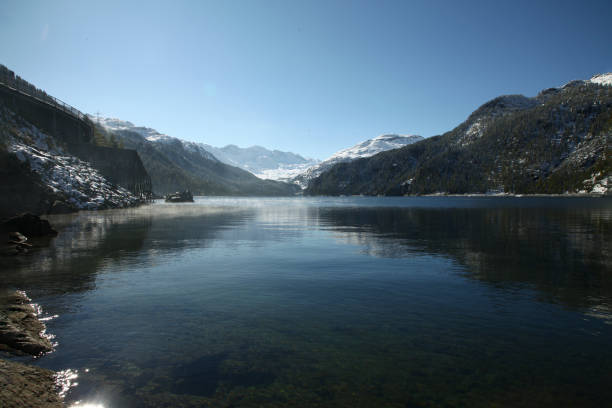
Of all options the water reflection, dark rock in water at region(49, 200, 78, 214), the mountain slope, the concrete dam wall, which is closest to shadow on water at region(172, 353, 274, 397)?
the water reflection

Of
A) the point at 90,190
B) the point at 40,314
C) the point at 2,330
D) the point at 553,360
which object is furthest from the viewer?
the point at 90,190

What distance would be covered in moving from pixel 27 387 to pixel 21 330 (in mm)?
4522

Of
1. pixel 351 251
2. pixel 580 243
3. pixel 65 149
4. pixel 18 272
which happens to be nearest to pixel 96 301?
pixel 18 272

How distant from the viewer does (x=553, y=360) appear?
1059cm

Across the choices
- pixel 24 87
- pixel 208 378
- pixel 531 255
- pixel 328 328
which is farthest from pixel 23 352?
pixel 24 87

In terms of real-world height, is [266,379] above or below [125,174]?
below

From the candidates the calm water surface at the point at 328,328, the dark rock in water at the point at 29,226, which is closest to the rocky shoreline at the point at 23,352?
the calm water surface at the point at 328,328

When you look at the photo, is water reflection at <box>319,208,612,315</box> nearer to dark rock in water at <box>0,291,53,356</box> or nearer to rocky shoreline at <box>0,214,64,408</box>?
rocky shoreline at <box>0,214,64,408</box>

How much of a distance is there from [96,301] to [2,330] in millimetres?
4750

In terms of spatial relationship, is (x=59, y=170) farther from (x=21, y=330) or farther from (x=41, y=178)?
(x=21, y=330)

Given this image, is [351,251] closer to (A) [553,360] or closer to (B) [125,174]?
(A) [553,360]

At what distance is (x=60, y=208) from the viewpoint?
72312 millimetres

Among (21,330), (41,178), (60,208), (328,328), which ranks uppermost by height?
(41,178)

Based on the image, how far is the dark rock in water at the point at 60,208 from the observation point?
70062 millimetres
